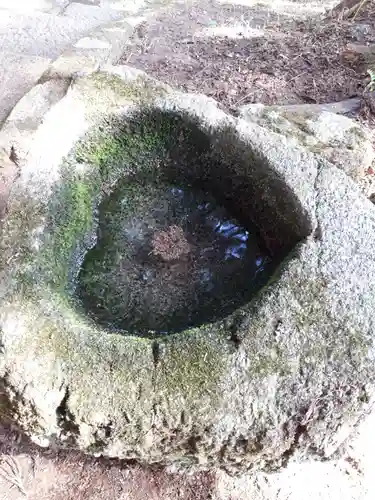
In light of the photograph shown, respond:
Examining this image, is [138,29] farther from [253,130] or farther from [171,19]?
[253,130]

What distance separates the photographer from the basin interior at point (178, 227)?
9.30ft

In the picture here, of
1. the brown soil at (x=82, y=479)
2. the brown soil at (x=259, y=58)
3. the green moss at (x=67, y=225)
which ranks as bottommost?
the brown soil at (x=82, y=479)

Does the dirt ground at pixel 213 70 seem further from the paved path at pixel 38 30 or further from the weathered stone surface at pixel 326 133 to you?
the paved path at pixel 38 30

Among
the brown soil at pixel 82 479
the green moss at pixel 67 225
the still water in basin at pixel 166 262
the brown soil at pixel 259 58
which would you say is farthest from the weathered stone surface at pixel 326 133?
the brown soil at pixel 82 479

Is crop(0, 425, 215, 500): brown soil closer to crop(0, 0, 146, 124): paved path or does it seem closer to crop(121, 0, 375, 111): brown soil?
crop(0, 0, 146, 124): paved path

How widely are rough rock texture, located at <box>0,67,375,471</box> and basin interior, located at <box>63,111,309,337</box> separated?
16 centimetres

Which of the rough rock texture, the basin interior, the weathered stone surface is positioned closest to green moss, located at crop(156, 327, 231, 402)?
the rough rock texture

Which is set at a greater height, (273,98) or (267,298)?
(267,298)

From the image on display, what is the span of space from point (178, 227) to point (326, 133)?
46.4 inches

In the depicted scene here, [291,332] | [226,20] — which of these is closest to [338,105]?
[226,20]

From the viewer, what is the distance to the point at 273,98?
15.4 feet

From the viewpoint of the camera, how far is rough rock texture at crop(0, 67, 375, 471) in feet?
6.73

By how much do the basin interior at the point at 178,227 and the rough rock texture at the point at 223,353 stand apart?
164mm

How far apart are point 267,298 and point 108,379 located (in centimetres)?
76
